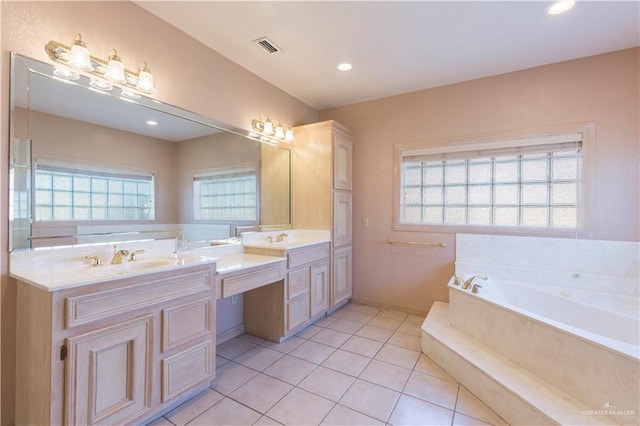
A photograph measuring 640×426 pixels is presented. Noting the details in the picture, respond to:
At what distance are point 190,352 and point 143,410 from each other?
34cm

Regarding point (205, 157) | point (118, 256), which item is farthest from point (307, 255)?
point (118, 256)

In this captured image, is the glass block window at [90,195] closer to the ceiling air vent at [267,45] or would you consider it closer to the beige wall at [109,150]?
the beige wall at [109,150]

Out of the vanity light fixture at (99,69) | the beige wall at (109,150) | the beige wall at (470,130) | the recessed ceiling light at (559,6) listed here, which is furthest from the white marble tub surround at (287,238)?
the recessed ceiling light at (559,6)

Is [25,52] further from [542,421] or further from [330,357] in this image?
[542,421]

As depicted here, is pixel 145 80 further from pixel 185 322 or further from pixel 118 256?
pixel 185 322

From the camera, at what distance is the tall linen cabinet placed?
326 centimetres

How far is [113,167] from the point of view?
6.23 feet

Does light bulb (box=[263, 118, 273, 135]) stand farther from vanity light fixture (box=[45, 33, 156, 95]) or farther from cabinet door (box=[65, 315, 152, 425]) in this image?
cabinet door (box=[65, 315, 152, 425])

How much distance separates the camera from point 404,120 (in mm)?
3402

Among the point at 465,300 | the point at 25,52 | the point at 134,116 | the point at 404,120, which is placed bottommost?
the point at 465,300

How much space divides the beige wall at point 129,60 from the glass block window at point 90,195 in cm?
16

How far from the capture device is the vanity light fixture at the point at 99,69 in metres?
1.59

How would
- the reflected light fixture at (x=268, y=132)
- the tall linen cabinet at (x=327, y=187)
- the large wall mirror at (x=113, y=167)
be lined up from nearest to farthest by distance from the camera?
the large wall mirror at (x=113, y=167)
the reflected light fixture at (x=268, y=132)
the tall linen cabinet at (x=327, y=187)

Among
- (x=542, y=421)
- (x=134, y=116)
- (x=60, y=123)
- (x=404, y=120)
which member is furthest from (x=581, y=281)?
(x=60, y=123)
